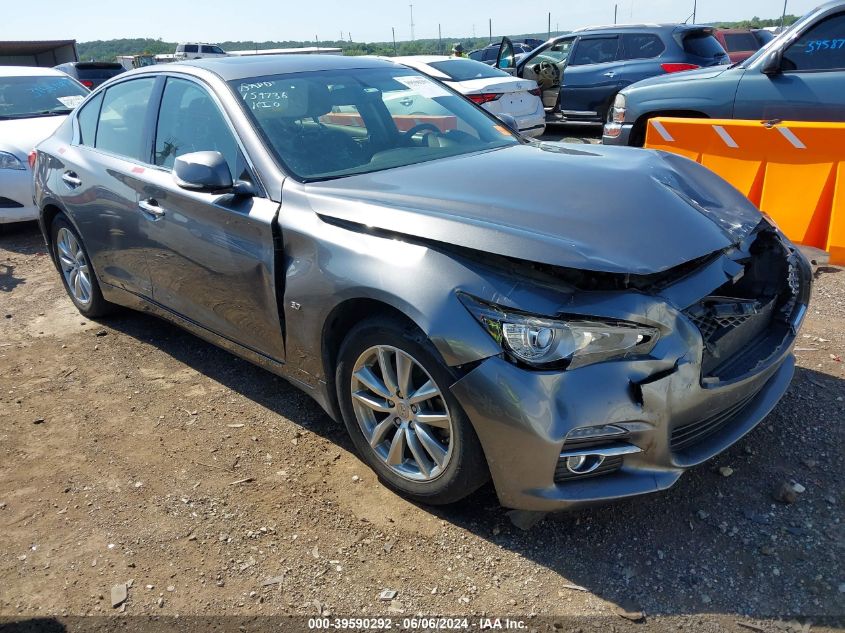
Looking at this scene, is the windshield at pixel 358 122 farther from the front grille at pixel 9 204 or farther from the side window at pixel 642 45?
the side window at pixel 642 45

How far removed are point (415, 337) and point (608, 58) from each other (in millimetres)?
9561

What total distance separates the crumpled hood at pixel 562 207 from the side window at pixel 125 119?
5.39 feet

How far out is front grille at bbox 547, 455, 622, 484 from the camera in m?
2.42

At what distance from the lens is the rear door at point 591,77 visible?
417 inches

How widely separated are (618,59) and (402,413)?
9.45 m

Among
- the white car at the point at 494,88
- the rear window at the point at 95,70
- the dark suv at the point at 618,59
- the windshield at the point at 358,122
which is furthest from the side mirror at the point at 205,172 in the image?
the rear window at the point at 95,70

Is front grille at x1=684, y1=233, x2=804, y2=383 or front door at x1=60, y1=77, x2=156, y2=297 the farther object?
front door at x1=60, y1=77, x2=156, y2=297

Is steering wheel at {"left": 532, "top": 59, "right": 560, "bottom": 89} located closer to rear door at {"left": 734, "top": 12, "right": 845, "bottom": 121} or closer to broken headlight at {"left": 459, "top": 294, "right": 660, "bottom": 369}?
rear door at {"left": 734, "top": 12, "right": 845, "bottom": 121}

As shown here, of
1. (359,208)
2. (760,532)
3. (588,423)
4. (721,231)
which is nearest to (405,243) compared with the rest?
(359,208)

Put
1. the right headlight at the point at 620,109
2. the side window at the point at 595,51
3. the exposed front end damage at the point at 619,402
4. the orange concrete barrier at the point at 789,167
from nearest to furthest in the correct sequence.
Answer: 1. the exposed front end damage at the point at 619,402
2. the orange concrete barrier at the point at 789,167
3. the right headlight at the point at 620,109
4. the side window at the point at 595,51

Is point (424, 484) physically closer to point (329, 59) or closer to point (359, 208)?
point (359, 208)

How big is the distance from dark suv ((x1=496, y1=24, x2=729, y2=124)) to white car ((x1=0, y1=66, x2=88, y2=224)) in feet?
23.3

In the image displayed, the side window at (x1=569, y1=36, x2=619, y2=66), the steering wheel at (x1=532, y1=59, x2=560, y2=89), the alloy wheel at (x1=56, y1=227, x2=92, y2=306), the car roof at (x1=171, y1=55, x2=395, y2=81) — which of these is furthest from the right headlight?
the steering wheel at (x1=532, y1=59, x2=560, y2=89)

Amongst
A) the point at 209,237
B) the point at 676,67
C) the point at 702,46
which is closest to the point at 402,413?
the point at 209,237
